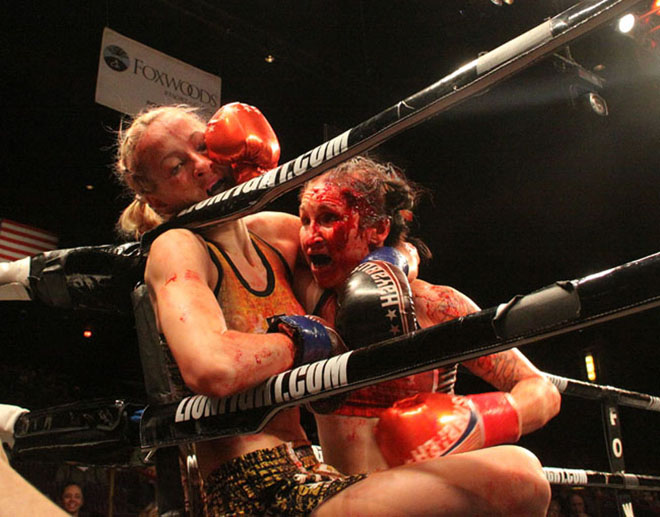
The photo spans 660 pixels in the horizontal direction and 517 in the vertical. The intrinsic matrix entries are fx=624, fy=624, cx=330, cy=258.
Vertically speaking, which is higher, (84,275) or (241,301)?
(84,275)

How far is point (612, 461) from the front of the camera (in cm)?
164

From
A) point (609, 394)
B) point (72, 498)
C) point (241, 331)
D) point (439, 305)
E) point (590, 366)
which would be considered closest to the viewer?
point (241, 331)

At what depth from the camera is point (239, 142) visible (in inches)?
48.8

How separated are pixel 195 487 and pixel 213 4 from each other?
135 inches

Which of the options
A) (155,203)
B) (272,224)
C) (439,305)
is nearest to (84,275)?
(155,203)

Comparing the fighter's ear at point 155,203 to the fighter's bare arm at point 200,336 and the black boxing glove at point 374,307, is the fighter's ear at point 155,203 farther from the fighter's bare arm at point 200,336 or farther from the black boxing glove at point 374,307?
the black boxing glove at point 374,307

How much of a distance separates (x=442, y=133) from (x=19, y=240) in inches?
134

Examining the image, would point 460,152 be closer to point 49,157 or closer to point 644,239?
point 644,239

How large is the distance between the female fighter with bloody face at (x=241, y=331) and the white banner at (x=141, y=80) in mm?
1810

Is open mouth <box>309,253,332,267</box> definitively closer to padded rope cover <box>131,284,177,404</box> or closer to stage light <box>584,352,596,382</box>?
padded rope cover <box>131,284,177,404</box>

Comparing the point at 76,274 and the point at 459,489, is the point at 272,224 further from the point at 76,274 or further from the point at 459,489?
the point at 459,489

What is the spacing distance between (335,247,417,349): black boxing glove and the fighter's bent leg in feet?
0.72

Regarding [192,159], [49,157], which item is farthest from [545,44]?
[49,157]

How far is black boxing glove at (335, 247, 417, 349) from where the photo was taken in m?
0.98
